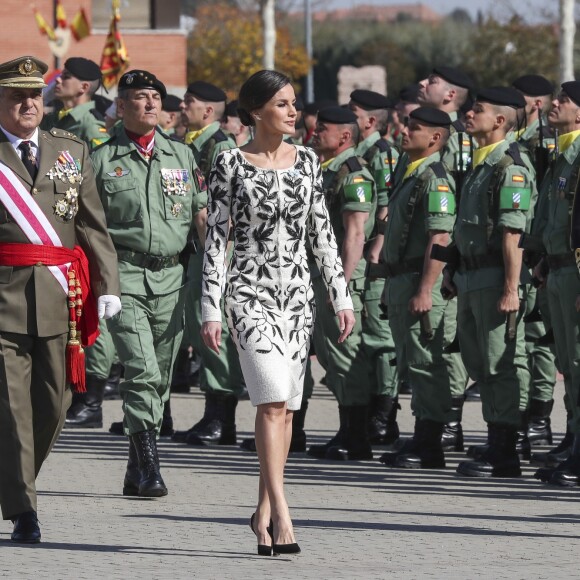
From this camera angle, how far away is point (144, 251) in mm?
9383

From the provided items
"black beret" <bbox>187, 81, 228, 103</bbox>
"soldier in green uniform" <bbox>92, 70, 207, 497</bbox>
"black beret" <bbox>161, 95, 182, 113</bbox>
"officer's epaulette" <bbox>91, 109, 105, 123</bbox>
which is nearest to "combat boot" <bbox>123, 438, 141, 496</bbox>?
"soldier in green uniform" <bbox>92, 70, 207, 497</bbox>

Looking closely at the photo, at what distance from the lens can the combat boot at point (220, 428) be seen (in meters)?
11.7

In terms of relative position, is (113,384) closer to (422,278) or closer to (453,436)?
(453,436)

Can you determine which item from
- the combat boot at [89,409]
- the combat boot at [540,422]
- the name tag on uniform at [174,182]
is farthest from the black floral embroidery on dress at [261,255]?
the combat boot at [89,409]

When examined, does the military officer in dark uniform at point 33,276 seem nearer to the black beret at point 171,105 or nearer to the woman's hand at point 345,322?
the woman's hand at point 345,322

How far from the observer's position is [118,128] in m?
9.70

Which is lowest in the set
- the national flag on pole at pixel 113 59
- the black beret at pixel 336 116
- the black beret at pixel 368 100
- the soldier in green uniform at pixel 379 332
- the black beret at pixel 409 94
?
the soldier in green uniform at pixel 379 332

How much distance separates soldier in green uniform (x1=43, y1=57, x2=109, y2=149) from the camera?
545 inches

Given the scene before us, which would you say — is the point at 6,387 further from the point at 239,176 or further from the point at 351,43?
→ the point at 351,43

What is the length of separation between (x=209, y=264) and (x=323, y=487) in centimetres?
238

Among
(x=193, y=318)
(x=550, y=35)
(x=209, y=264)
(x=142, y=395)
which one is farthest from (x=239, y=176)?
(x=550, y=35)

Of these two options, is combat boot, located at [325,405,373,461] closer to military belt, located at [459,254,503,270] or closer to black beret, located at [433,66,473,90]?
military belt, located at [459,254,503,270]

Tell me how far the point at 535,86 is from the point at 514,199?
3343mm

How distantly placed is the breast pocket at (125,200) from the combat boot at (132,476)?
1.16 m
